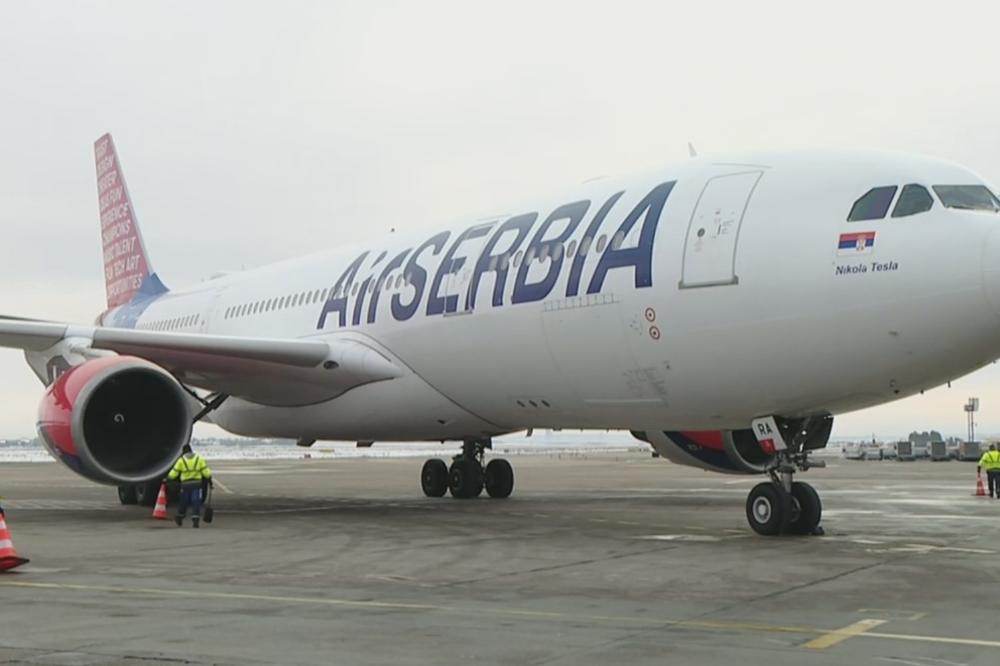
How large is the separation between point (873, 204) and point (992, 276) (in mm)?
1395

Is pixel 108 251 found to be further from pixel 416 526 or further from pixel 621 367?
pixel 621 367

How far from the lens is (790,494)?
11.6m

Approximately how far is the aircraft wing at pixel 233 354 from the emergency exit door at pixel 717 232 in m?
5.22

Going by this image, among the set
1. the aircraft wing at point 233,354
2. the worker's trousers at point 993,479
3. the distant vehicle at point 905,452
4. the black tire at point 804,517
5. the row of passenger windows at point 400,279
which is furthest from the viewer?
the distant vehicle at point 905,452

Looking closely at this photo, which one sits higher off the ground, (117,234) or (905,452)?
(117,234)

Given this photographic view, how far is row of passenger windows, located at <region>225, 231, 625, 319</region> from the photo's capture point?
12562 millimetres

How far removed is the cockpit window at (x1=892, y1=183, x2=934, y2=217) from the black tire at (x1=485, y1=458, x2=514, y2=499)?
9.88 meters

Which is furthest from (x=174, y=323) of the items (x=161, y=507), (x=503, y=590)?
(x=503, y=590)

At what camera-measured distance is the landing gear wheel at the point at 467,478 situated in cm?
1881

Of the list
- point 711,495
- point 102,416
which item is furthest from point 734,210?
point 711,495

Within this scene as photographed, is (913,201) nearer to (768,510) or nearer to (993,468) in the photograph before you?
(768,510)

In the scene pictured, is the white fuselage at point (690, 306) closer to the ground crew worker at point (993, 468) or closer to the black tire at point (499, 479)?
the black tire at point (499, 479)

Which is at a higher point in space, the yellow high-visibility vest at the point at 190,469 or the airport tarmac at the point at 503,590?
the yellow high-visibility vest at the point at 190,469

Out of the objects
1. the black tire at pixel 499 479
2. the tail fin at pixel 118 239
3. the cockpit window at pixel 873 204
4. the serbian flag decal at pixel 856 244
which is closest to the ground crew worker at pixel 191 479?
the black tire at pixel 499 479
